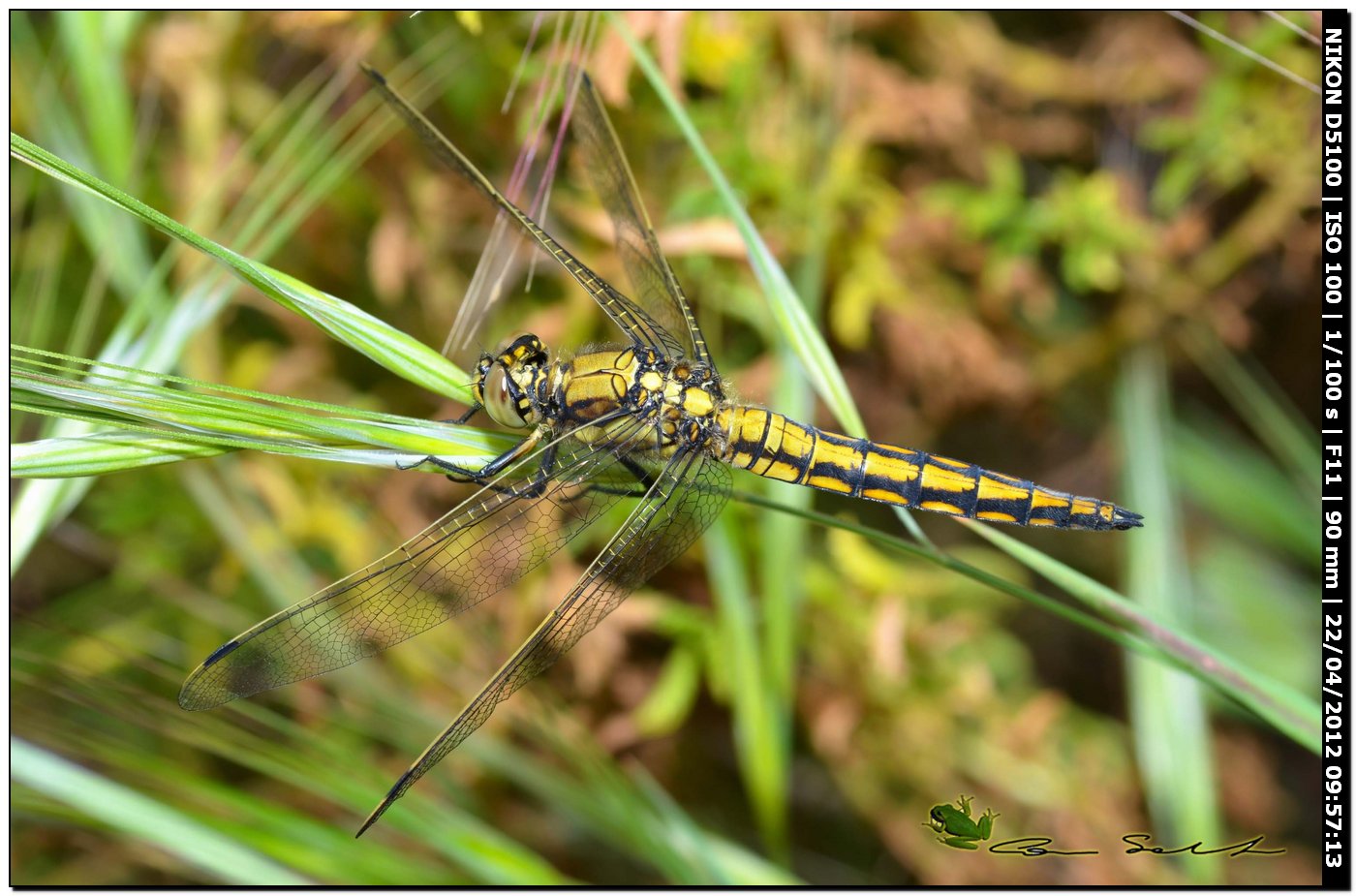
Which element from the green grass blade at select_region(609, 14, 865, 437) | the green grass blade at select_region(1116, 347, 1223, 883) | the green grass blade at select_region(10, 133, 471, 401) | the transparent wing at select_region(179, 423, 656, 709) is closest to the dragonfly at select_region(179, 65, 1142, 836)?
the transparent wing at select_region(179, 423, 656, 709)

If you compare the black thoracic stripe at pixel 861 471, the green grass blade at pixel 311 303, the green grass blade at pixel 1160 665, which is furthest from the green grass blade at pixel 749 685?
the green grass blade at pixel 1160 665

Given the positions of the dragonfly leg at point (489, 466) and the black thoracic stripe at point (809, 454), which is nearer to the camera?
the dragonfly leg at point (489, 466)

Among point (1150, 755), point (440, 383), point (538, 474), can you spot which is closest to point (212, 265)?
point (440, 383)

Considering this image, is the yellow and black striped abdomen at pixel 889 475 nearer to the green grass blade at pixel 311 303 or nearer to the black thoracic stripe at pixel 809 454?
the black thoracic stripe at pixel 809 454

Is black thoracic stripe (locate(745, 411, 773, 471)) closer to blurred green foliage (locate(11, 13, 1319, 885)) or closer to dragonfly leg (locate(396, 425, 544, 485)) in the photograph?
blurred green foliage (locate(11, 13, 1319, 885))

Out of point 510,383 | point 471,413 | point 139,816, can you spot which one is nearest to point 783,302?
point 510,383

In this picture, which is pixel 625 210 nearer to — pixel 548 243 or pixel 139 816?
pixel 548 243
